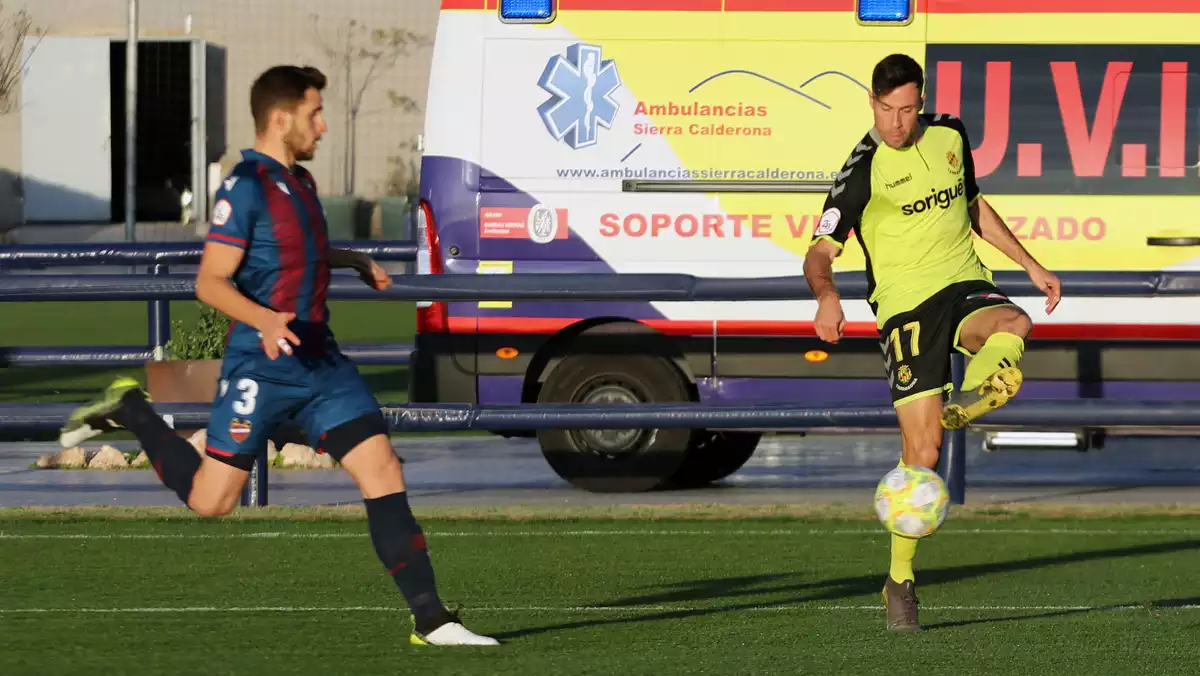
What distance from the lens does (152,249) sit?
38.3 ft

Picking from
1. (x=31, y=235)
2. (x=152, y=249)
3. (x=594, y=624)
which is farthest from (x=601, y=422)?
(x=31, y=235)

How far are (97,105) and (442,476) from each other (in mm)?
34496

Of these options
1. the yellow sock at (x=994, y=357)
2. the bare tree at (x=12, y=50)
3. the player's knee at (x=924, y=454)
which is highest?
the bare tree at (x=12, y=50)

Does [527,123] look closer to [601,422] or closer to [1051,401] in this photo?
[601,422]

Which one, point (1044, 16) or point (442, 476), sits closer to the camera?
point (1044, 16)

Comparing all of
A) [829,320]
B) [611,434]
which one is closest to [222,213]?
[829,320]

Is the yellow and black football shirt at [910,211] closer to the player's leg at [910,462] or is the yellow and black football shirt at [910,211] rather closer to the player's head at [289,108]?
the player's leg at [910,462]

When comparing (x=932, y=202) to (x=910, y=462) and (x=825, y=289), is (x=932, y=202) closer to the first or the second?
(x=825, y=289)

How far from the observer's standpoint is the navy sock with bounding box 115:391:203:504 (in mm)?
6102

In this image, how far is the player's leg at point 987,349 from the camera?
19.7 feet

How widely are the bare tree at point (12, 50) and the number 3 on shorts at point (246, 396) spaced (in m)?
32.9

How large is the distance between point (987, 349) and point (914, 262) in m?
0.40

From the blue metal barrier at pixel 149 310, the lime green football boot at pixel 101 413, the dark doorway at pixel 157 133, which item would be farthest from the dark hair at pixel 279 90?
the dark doorway at pixel 157 133

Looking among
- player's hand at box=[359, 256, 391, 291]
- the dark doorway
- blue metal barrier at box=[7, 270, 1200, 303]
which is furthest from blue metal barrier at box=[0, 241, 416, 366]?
the dark doorway
